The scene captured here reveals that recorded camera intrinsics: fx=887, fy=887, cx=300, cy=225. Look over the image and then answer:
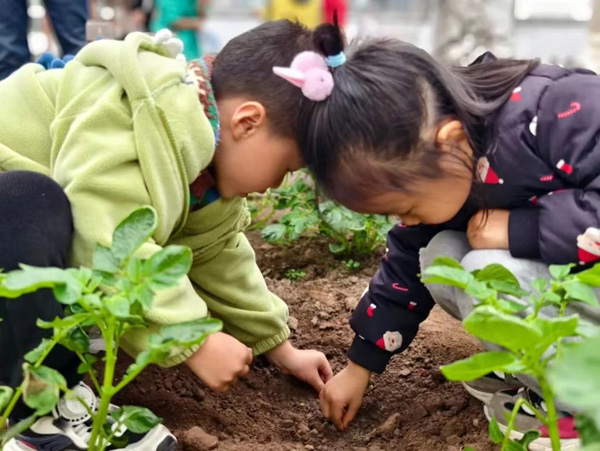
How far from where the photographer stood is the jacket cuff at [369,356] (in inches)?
72.2

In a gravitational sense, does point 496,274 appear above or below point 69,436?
above

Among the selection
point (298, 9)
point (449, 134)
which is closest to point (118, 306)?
point (449, 134)

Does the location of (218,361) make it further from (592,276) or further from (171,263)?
(592,276)

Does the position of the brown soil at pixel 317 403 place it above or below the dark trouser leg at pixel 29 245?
below

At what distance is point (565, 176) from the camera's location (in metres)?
1.58

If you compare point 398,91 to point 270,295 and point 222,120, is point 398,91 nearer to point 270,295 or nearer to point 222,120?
point 222,120

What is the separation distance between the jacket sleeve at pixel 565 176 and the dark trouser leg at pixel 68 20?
275 cm

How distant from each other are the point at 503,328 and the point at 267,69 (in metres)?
0.85

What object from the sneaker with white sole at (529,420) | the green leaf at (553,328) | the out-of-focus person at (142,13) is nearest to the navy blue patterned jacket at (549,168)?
the sneaker with white sole at (529,420)

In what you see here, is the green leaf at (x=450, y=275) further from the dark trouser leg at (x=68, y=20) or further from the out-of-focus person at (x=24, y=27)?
the dark trouser leg at (x=68, y=20)

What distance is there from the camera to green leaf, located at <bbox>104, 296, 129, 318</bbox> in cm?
104

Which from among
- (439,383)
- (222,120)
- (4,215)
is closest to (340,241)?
(439,383)

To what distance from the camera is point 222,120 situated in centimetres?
167

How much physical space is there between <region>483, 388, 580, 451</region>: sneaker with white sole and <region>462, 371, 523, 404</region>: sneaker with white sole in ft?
0.16
